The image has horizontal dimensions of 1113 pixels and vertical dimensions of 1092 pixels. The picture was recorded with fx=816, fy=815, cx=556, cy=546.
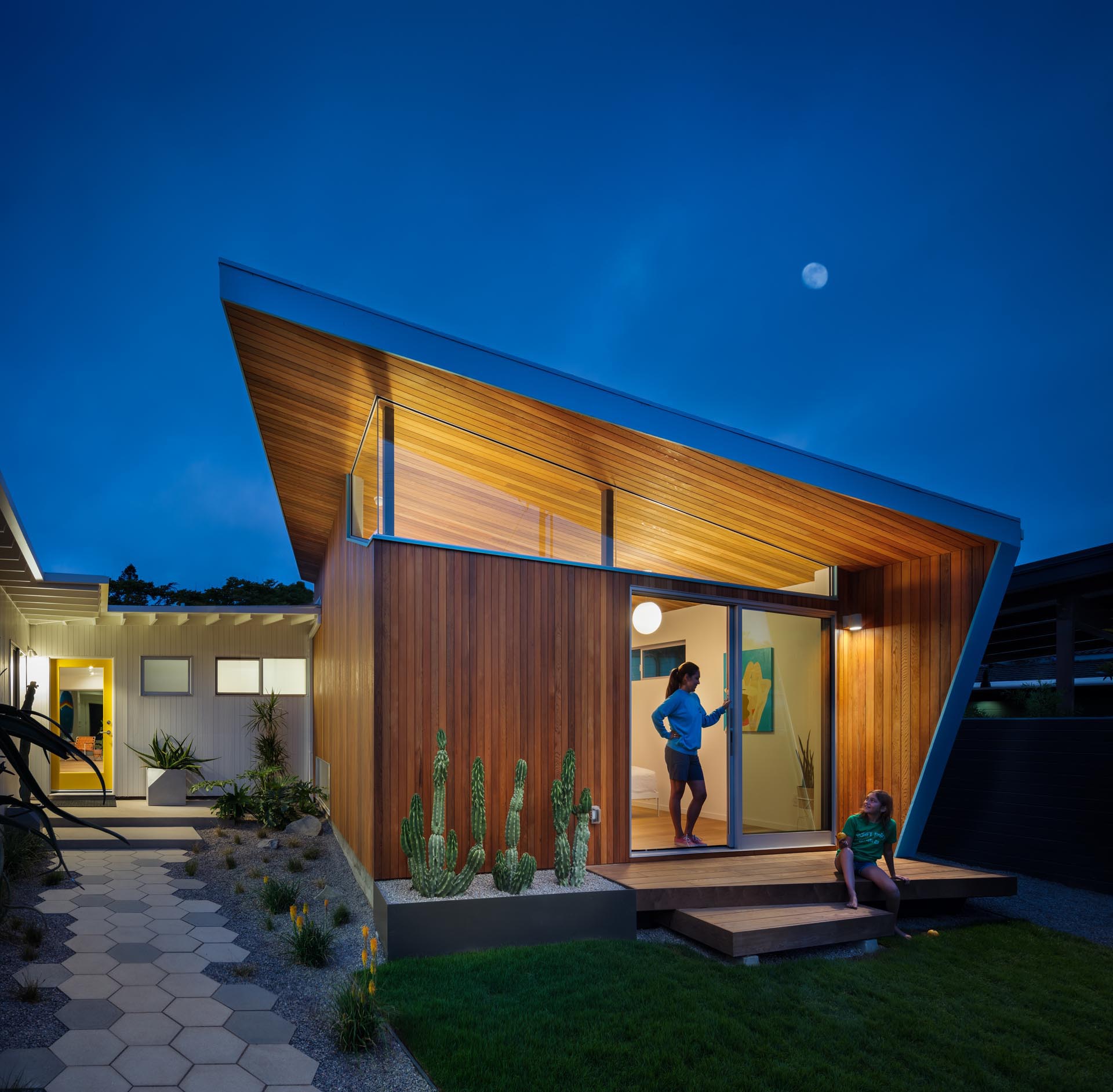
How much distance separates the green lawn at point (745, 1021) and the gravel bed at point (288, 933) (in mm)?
242

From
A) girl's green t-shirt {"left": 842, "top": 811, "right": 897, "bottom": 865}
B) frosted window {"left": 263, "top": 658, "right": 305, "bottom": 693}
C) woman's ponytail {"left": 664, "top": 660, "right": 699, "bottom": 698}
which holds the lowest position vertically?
girl's green t-shirt {"left": 842, "top": 811, "right": 897, "bottom": 865}

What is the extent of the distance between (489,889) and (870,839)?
9.41 feet

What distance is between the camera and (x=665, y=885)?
563 centimetres

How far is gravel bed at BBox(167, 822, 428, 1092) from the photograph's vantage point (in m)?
3.55

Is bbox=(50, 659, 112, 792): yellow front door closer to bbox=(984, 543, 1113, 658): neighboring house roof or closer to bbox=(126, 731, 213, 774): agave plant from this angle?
bbox=(126, 731, 213, 774): agave plant

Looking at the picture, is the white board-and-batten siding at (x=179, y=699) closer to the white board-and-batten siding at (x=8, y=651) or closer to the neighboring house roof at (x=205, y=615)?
the neighboring house roof at (x=205, y=615)

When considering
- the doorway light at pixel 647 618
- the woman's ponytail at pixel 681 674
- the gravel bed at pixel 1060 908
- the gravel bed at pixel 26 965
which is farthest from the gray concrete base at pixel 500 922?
the gravel bed at pixel 1060 908

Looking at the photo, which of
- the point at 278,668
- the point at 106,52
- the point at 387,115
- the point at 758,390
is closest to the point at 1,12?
the point at 106,52

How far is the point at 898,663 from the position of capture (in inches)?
295

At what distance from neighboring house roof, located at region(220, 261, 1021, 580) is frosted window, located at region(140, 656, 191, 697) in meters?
Answer: 6.02

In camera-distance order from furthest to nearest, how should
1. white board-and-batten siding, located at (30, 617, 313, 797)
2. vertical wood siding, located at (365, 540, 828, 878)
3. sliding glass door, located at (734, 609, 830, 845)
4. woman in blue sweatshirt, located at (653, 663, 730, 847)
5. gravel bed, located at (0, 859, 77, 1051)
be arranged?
1. white board-and-batten siding, located at (30, 617, 313, 797)
2. sliding glass door, located at (734, 609, 830, 845)
3. woman in blue sweatshirt, located at (653, 663, 730, 847)
4. vertical wood siding, located at (365, 540, 828, 878)
5. gravel bed, located at (0, 859, 77, 1051)

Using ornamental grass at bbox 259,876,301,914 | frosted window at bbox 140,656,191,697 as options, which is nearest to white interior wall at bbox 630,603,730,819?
ornamental grass at bbox 259,876,301,914

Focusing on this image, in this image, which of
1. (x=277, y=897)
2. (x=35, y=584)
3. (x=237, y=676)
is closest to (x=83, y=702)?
(x=237, y=676)

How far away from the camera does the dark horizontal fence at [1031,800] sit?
7.76 m
